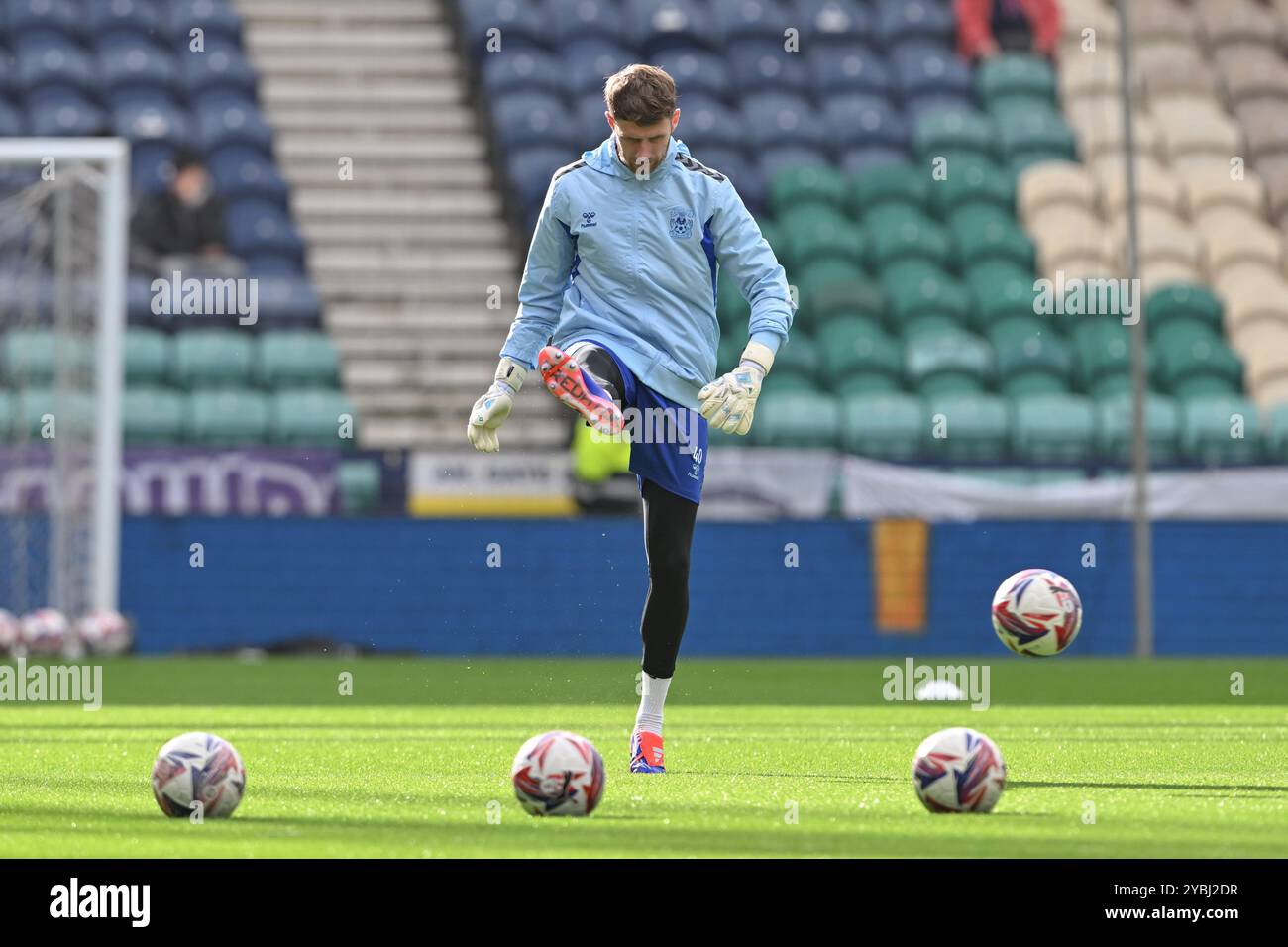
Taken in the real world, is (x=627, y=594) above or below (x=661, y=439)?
below

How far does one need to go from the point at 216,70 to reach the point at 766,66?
5.86 metres

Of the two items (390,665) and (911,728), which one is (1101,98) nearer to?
(390,665)

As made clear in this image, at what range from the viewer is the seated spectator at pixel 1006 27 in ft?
81.1

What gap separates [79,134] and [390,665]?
8.13 meters

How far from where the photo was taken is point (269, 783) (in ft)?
22.9

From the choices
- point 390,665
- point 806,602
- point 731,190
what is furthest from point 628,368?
point 806,602

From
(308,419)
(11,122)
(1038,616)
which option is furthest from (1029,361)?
(1038,616)

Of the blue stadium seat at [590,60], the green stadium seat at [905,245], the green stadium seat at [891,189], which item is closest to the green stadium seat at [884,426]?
the green stadium seat at [905,245]

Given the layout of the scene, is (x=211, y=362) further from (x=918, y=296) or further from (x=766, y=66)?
(x=766, y=66)

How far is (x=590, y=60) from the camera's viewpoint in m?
23.5

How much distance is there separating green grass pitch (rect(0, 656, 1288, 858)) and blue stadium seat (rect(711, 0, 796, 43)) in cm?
1166

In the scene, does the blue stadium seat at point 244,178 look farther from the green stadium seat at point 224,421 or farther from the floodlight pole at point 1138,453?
the floodlight pole at point 1138,453

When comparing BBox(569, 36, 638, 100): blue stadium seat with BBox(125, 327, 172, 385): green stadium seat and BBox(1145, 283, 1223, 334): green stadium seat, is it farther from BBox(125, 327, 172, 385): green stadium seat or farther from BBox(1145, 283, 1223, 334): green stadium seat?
BBox(1145, 283, 1223, 334): green stadium seat

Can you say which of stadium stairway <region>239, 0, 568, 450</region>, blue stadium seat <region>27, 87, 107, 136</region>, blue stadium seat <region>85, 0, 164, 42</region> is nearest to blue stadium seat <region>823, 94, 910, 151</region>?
stadium stairway <region>239, 0, 568, 450</region>
